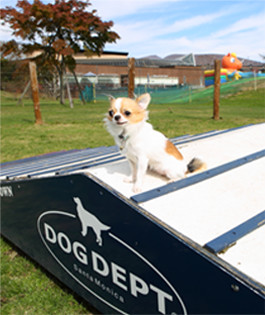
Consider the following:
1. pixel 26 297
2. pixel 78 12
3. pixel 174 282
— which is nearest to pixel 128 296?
pixel 174 282

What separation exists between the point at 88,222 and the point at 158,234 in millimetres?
626

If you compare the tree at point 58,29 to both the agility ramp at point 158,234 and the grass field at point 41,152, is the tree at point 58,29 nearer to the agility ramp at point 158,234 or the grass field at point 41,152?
the grass field at point 41,152

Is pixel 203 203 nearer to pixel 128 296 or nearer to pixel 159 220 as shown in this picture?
pixel 159 220

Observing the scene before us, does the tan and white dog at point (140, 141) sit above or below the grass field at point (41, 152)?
above

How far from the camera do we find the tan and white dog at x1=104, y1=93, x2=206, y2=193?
1954mm

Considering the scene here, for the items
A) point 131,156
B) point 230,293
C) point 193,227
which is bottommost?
point 230,293

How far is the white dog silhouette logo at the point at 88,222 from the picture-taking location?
6.23 feet

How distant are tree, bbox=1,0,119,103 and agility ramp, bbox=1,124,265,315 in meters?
18.4

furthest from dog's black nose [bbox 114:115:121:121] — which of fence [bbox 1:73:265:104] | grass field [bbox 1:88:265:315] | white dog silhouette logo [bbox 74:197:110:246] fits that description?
fence [bbox 1:73:265:104]

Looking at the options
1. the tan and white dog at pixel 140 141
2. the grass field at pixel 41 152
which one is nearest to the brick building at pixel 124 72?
the grass field at pixel 41 152

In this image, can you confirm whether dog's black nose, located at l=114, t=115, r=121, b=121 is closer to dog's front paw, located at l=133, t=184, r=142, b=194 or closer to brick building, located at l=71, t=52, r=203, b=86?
dog's front paw, located at l=133, t=184, r=142, b=194

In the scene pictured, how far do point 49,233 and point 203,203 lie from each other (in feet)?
4.47

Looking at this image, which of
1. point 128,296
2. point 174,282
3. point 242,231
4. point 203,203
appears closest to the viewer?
point 242,231

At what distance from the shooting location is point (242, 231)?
1.41 meters
